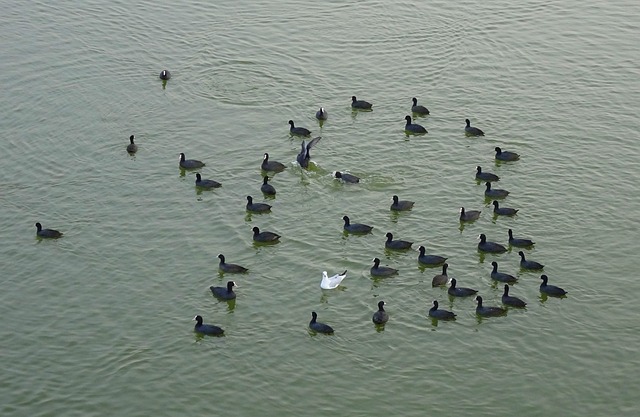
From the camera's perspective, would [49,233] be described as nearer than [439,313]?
No

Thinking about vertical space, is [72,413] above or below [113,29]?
below

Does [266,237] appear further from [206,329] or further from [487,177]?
[487,177]

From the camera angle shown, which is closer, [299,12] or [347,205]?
[347,205]

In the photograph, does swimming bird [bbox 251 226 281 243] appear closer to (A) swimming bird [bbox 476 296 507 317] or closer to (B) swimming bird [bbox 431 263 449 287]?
(B) swimming bird [bbox 431 263 449 287]

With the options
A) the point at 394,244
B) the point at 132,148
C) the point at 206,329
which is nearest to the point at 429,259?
A: the point at 394,244

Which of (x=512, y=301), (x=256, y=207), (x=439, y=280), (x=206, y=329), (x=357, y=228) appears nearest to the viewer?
(x=206, y=329)

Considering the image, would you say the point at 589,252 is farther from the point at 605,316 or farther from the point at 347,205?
the point at 347,205

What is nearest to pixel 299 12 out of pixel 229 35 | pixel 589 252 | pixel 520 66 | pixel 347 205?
pixel 229 35

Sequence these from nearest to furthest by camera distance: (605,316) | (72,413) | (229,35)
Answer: (72,413) < (605,316) < (229,35)
